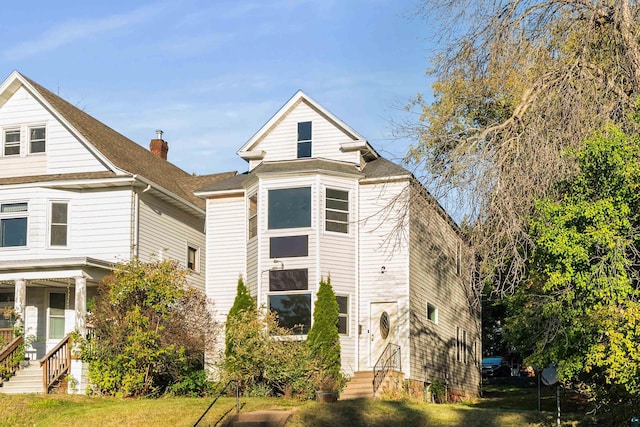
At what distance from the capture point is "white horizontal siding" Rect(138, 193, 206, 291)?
2881 cm

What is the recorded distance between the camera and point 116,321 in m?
24.5

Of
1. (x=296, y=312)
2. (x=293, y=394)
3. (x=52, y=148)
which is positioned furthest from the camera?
(x=52, y=148)

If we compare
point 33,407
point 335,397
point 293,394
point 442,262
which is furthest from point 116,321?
point 442,262

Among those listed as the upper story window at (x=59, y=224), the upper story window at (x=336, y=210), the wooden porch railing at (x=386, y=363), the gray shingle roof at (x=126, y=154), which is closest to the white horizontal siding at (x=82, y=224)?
the upper story window at (x=59, y=224)

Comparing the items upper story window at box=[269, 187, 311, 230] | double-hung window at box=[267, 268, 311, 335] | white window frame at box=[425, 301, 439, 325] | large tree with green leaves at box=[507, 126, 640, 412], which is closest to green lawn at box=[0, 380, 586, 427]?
large tree with green leaves at box=[507, 126, 640, 412]

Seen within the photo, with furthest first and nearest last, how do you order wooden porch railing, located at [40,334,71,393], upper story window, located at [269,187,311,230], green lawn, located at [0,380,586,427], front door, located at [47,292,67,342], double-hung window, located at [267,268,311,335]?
front door, located at [47,292,67,342], upper story window, located at [269,187,311,230], double-hung window, located at [267,268,311,335], wooden porch railing, located at [40,334,71,393], green lawn, located at [0,380,586,427]

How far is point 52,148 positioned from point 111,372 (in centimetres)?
857

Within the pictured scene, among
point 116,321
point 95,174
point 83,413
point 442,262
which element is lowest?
point 83,413

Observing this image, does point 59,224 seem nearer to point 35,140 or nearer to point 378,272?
point 35,140

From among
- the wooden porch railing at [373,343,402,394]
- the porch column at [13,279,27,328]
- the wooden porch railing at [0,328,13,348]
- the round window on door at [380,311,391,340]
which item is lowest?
the wooden porch railing at [373,343,402,394]

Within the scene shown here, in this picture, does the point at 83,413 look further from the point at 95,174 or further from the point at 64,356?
the point at 95,174

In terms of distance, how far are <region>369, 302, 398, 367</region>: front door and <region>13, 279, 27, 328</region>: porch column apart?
10522 mm

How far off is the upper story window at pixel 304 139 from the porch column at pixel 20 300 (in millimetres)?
9610

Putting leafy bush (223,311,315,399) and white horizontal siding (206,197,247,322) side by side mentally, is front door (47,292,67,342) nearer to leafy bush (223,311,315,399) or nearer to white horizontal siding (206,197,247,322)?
white horizontal siding (206,197,247,322)
